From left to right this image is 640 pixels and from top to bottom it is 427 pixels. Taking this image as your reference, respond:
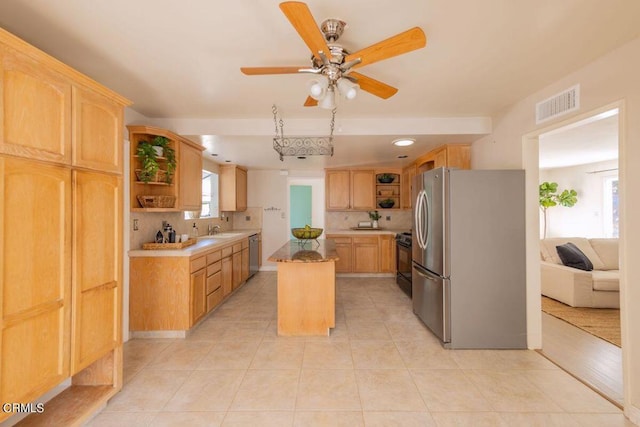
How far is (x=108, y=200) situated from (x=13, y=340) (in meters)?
0.87

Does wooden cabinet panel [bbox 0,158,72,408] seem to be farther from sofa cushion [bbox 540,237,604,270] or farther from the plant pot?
sofa cushion [bbox 540,237,604,270]

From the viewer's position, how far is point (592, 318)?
3.39 meters

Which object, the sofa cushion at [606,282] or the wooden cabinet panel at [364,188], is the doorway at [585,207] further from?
the wooden cabinet panel at [364,188]

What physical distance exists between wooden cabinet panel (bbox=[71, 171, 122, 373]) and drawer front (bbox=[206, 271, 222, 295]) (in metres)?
1.44

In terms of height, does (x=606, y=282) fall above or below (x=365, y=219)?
below

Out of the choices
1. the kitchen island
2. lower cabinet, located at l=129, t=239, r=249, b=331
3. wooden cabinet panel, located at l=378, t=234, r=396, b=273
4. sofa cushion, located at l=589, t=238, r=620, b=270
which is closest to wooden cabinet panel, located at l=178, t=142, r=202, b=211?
lower cabinet, located at l=129, t=239, r=249, b=331

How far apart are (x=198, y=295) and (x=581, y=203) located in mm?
7426

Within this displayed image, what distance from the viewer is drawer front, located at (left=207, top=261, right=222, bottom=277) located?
348 cm

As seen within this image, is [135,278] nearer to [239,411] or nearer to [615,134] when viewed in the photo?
[239,411]

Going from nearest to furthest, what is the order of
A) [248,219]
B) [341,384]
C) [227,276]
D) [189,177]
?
1. [341,384]
2. [189,177]
3. [227,276]
4. [248,219]

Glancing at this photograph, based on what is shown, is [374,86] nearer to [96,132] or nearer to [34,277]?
[96,132]

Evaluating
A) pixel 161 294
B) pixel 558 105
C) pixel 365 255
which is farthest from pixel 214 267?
pixel 558 105

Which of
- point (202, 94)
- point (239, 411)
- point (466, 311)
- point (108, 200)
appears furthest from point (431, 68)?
point (239, 411)

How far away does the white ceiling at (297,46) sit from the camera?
5.02 ft
